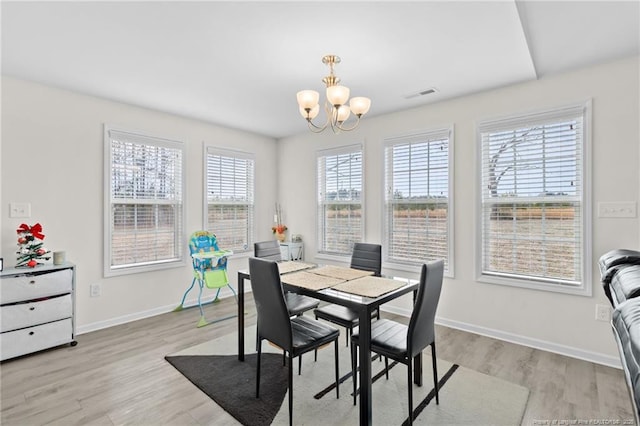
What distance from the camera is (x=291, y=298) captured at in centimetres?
303

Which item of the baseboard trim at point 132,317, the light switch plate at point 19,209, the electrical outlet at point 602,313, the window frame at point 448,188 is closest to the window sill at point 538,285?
the electrical outlet at point 602,313

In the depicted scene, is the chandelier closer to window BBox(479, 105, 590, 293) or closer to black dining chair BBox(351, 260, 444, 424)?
black dining chair BBox(351, 260, 444, 424)

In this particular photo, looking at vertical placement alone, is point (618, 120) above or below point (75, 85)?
below

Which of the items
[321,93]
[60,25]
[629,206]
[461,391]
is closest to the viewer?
[60,25]

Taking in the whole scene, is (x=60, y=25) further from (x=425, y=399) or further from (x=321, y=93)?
(x=425, y=399)

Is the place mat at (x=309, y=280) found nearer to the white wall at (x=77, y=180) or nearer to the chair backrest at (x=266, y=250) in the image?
the chair backrest at (x=266, y=250)

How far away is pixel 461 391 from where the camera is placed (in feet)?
7.38

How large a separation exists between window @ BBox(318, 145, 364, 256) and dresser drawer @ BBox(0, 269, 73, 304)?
3025 millimetres

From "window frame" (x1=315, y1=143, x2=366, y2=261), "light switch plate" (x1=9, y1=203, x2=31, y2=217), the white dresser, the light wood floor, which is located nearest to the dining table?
the light wood floor

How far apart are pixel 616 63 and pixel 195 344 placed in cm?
440

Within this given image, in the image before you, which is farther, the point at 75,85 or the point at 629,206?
the point at 75,85

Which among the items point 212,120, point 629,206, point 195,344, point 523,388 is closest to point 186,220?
point 212,120

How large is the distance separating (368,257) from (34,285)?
3030 mm

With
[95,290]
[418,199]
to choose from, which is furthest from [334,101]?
[95,290]
